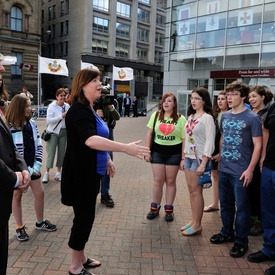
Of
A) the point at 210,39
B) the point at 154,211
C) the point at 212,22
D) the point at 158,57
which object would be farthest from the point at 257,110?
the point at 158,57

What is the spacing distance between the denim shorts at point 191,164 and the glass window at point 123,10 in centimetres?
4782

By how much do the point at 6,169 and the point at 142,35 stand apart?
52.6m

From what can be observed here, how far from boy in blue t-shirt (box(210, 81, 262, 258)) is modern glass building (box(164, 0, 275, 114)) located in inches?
627

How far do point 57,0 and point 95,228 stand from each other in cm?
5331

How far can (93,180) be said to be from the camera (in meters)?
2.96

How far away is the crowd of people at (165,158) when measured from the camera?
8.78 ft

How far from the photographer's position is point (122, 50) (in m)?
48.4

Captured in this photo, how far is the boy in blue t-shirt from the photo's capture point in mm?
3494

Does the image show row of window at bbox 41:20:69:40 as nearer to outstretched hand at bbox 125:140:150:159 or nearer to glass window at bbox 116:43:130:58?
glass window at bbox 116:43:130:58

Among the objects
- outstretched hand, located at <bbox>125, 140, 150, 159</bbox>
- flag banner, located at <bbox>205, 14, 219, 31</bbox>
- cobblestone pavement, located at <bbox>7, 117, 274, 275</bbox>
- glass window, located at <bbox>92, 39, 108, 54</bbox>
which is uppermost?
glass window, located at <bbox>92, 39, 108, 54</bbox>

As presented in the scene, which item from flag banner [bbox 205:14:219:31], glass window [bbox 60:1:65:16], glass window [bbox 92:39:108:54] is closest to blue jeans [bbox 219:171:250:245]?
flag banner [bbox 205:14:219:31]

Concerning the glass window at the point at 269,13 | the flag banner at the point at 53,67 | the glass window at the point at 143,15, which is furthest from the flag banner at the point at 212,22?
the glass window at the point at 143,15

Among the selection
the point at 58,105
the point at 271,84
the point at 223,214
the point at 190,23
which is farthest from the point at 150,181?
the point at 190,23

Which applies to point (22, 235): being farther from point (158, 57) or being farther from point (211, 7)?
point (158, 57)
